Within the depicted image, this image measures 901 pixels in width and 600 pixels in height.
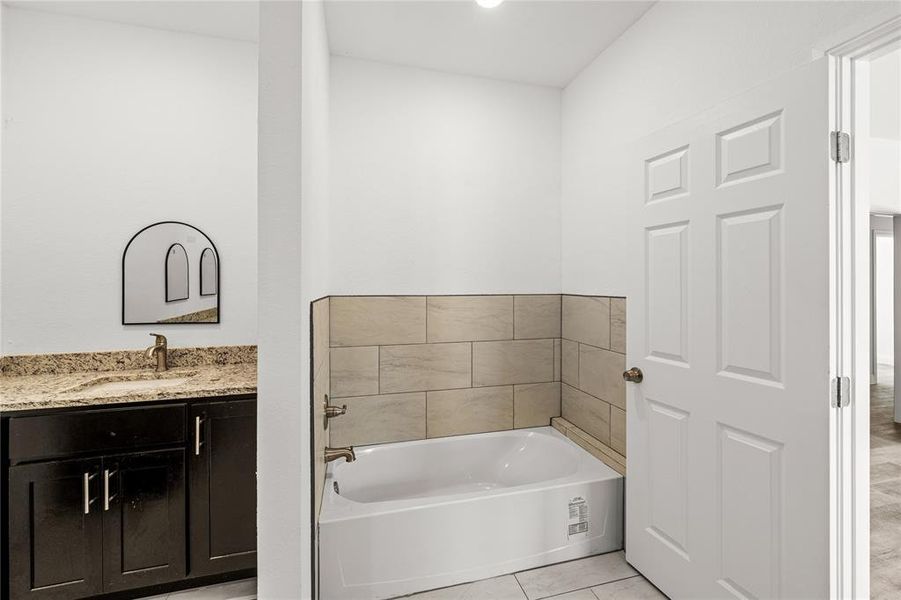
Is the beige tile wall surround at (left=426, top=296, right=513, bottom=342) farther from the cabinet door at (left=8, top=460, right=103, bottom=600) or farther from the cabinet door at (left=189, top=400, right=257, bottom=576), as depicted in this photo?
the cabinet door at (left=8, top=460, right=103, bottom=600)

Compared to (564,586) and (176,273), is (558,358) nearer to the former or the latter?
(564,586)

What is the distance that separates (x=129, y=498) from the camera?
5.92 ft

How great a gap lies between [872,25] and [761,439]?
126cm

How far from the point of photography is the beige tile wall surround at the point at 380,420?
252 cm

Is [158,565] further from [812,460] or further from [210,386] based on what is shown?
[812,460]

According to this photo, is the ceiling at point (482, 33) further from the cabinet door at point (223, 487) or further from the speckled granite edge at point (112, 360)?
the cabinet door at point (223, 487)

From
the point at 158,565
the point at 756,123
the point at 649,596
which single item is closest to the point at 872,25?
the point at 756,123

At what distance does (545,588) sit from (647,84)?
239 centimetres

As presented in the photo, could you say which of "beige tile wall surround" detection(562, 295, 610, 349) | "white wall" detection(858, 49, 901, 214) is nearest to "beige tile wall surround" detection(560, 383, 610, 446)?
"beige tile wall surround" detection(562, 295, 610, 349)

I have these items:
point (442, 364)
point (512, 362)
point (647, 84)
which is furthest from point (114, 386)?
point (647, 84)

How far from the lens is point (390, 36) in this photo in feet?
7.56

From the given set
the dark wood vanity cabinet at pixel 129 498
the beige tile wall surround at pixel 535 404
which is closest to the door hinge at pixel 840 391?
the beige tile wall surround at pixel 535 404

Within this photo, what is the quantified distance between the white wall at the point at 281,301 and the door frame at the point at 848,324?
5.22 feet

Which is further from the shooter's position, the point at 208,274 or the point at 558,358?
the point at 558,358
